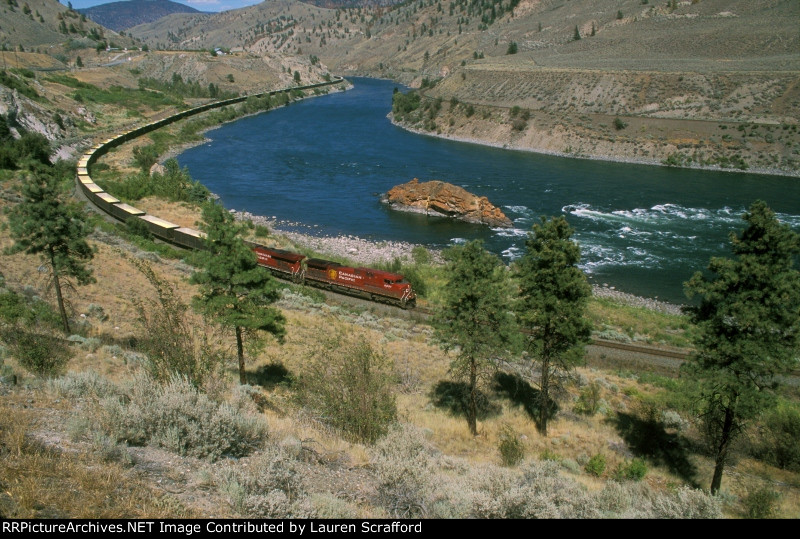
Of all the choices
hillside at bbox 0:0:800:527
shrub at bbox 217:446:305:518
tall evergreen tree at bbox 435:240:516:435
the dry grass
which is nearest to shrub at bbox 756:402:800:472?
hillside at bbox 0:0:800:527

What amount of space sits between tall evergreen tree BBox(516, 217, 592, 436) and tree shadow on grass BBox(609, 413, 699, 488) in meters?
4.01

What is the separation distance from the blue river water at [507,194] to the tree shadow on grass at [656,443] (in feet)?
58.2

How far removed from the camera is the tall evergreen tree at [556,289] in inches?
658

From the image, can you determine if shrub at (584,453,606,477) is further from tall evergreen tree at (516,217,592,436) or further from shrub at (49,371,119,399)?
shrub at (49,371,119,399)

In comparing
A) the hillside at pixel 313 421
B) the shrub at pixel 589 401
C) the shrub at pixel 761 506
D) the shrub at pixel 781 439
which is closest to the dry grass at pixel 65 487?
the hillside at pixel 313 421

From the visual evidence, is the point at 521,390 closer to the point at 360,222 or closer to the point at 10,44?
the point at 360,222

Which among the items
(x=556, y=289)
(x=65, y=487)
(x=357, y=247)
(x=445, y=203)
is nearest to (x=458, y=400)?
(x=556, y=289)

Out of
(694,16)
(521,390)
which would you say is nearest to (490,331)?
(521,390)

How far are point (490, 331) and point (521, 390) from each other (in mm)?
6325

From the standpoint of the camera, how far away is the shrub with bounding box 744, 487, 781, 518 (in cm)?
1197

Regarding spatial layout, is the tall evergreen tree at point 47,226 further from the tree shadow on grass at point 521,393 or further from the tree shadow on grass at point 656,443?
the tree shadow on grass at point 656,443

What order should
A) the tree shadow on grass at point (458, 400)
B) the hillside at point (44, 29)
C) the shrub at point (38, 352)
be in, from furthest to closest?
the hillside at point (44, 29)
the tree shadow on grass at point (458, 400)
the shrub at point (38, 352)

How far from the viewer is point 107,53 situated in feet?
479

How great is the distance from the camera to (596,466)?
16.0 m
